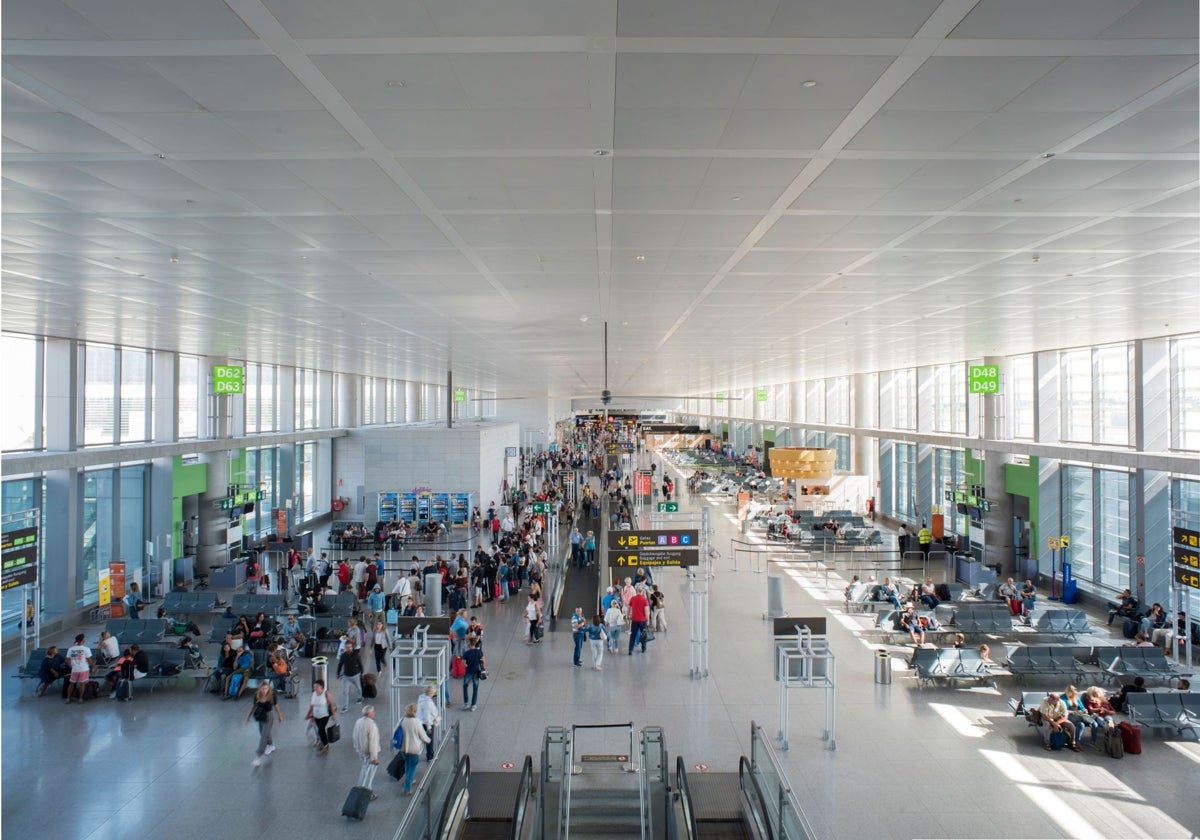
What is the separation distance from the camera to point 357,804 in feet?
26.7

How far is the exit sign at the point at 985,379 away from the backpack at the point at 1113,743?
12.6m

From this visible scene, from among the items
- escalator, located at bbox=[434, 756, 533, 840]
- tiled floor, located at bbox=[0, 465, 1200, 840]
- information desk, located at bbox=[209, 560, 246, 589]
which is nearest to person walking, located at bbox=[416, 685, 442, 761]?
tiled floor, located at bbox=[0, 465, 1200, 840]

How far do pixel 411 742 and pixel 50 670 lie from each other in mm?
7974

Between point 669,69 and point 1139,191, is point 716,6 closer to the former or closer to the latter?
point 669,69

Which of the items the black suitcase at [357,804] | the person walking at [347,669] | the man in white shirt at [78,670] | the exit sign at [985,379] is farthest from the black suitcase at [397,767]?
the exit sign at [985,379]

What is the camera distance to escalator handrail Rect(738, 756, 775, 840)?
716cm

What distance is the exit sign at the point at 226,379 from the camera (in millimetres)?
21391

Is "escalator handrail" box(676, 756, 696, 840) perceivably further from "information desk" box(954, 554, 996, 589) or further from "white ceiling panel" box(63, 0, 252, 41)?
"information desk" box(954, 554, 996, 589)

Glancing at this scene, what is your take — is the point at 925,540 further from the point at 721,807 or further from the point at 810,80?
the point at 810,80

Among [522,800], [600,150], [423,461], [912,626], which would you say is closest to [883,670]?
[912,626]

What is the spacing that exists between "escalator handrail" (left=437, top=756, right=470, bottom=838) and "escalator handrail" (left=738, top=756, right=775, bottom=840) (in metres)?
3.20

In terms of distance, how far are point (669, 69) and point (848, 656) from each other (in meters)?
13.3

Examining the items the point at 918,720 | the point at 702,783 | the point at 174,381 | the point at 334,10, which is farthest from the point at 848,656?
the point at 174,381

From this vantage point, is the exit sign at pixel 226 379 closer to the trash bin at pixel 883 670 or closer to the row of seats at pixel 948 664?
the trash bin at pixel 883 670
